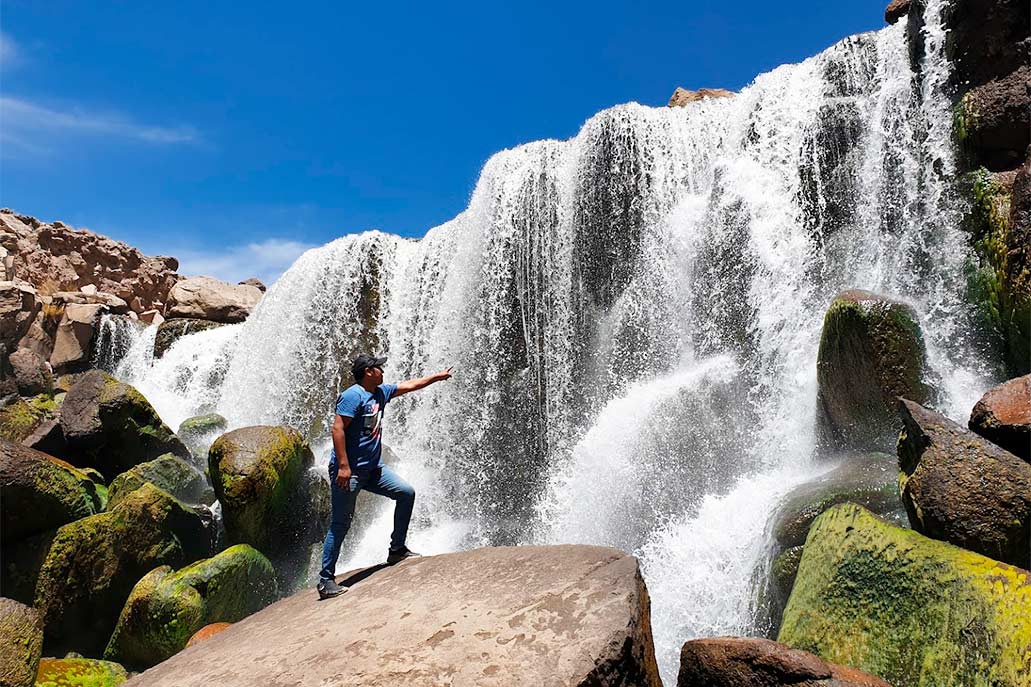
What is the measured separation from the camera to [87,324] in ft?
77.4

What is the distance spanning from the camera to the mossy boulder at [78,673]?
7367 millimetres

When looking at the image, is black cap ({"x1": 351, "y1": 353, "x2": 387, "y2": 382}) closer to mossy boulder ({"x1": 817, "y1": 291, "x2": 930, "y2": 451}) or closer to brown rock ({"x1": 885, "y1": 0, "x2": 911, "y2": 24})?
mossy boulder ({"x1": 817, "y1": 291, "x2": 930, "y2": 451})

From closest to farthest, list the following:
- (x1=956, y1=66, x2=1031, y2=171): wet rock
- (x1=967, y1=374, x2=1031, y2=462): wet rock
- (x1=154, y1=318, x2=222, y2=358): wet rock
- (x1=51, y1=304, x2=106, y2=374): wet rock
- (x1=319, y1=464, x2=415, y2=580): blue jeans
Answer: (x1=967, y1=374, x2=1031, y2=462): wet rock < (x1=319, y1=464, x2=415, y2=580): blue jeans < (x1=956, y1=66, x2=1031, y2=171): wet rock < (x1=51, y1=304, x2=106, y2=374): wet rock < (x1=154, y1=318, x2=222, y2=358): wet rock

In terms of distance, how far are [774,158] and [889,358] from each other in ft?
18.6

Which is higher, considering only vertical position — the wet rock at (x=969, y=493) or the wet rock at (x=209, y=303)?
the wet rock at (x=209, y=303)

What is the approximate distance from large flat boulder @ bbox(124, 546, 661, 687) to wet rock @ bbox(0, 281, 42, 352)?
771 inches

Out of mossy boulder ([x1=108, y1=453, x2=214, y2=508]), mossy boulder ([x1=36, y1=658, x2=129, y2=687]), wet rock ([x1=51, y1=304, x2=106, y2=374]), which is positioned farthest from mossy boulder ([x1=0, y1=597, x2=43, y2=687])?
wet rock ([x1=51, y1=304, x2=106, y2=374])

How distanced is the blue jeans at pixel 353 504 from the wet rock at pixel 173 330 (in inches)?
772

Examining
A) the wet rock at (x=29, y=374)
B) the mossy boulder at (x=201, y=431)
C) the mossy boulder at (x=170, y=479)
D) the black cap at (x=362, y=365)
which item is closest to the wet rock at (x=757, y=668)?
the black cap at (x=362, y=365)

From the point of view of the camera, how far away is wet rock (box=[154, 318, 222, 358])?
76.9ft

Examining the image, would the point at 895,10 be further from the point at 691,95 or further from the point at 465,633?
the point at 465,633

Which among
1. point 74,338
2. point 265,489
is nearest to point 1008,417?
point 265,489

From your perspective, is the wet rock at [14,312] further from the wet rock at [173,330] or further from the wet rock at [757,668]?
the wet rock at [757,668]

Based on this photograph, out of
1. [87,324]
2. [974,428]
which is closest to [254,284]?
[87,324]
